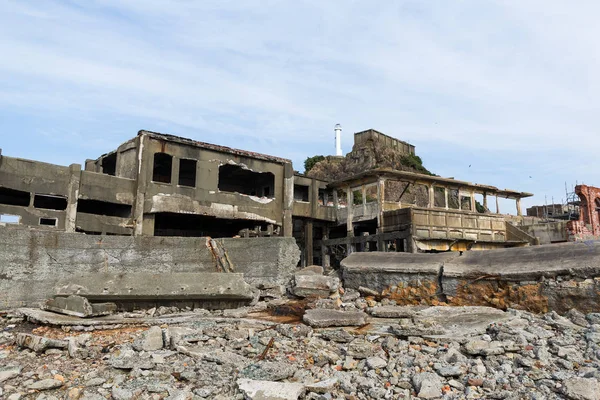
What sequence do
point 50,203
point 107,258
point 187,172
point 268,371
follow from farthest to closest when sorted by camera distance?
1. point 187,172
2. point 50,203
3. point 107,258
4. point 268,371

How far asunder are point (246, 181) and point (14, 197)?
10.6m

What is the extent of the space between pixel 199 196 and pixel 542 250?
1428cm

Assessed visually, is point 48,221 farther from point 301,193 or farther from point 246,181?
point 301,193

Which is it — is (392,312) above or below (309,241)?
below

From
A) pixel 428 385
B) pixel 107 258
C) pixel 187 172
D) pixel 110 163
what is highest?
pixel 110 163

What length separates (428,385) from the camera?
14.5 ft

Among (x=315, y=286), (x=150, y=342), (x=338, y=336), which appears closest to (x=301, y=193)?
(x=315, y=286)

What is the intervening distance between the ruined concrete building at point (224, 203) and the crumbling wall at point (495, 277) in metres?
7.63

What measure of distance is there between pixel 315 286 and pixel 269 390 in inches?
201

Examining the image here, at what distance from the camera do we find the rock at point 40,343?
576cm

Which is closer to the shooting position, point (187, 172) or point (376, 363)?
point (376, 363)

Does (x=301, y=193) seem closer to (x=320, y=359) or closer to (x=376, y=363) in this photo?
(x=320, y=359)

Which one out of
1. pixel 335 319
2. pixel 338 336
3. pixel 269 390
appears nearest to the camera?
pixel 269 390

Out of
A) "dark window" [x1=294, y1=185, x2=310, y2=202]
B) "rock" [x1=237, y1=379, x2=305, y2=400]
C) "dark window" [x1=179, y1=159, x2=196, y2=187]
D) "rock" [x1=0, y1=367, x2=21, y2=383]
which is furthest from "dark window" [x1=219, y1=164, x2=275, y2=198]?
"rock" [x1=237, y1=379, x2=305, y2=400]
